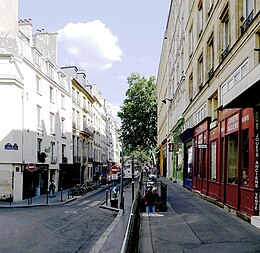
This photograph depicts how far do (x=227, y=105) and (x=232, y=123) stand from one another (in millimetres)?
2941

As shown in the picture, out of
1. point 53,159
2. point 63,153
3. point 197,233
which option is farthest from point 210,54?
point 63,153

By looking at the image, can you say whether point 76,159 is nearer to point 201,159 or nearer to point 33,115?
point 33,115

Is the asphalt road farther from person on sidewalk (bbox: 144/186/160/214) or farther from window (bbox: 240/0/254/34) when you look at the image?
window (bbox: 240/0/254/34)

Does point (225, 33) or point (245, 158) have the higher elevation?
point (225, 33)

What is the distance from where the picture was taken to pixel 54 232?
13141 millimetres

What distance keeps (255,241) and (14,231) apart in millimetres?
8636

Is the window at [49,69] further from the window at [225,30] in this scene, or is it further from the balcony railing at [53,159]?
the window at [225,30]

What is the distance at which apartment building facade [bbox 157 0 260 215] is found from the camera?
31.4ft

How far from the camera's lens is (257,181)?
31.0 ft

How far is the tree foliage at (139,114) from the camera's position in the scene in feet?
204

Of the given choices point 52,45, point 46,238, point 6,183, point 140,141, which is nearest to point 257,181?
point 46,238

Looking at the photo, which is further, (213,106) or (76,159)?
(76,159)

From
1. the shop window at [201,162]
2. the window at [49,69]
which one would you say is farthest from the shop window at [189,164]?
the window at [49,69]

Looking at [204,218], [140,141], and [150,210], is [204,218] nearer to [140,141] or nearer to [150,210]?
[150,210]
